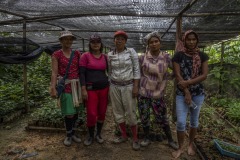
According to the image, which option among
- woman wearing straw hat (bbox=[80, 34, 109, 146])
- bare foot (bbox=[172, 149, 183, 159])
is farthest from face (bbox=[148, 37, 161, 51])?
bare foot (bbox=[172, 149, 183, 159])

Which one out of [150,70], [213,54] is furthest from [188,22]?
[213,54]

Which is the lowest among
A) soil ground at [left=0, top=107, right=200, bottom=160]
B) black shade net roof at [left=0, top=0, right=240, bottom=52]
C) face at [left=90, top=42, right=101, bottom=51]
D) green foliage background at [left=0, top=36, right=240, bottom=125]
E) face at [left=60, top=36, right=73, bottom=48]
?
soil ground at [left=0, top=107, right=200, bottom=160]

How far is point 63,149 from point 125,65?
1.89m

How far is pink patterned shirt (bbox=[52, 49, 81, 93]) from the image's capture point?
11.2ft

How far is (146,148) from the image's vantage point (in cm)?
371

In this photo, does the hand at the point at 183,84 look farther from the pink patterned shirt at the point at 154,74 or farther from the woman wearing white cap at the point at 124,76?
the woman wearing white cap at the point at 124,76

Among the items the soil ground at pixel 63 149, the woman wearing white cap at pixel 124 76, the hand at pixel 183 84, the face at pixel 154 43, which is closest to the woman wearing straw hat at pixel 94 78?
the woman wearing white cap at pixel 124 76

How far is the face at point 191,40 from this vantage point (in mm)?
2987

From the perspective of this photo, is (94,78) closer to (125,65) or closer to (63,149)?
(125,65)

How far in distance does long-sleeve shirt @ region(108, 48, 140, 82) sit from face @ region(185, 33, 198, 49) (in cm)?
85

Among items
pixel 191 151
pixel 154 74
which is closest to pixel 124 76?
pixel 154 74

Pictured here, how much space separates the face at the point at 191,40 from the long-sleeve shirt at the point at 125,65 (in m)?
0.85

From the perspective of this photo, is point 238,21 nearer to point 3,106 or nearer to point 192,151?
point 192,151

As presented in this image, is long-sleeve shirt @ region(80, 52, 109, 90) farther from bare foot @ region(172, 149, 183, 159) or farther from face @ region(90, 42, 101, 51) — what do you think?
bare foot @ region(172, 149, 183, 159)
